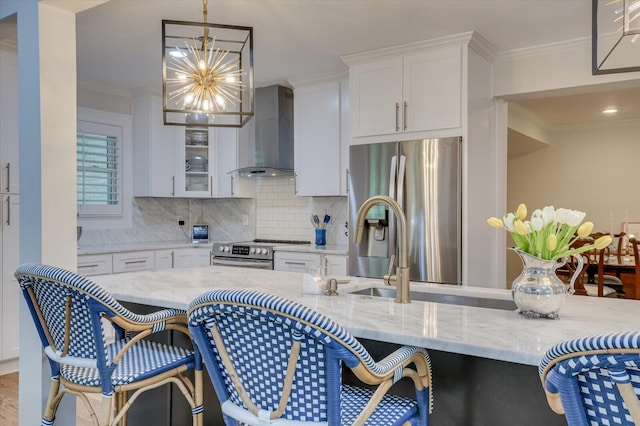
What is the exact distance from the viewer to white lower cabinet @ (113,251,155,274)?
4348mm

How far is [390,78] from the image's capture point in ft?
12.7

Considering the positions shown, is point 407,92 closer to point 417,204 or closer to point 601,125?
point 417,204

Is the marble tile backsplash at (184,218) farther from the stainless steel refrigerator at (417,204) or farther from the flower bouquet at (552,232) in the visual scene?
the flower bouquet at (552,232)

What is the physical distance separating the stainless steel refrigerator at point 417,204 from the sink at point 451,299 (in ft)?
4.72

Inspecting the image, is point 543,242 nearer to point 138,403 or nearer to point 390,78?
point 138,403

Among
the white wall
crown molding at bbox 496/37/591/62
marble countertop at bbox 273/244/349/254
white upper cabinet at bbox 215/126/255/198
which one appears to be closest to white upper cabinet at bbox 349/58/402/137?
crown molding at bbox 496/37/591/62

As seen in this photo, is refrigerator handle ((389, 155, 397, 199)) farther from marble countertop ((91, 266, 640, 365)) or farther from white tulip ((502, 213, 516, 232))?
white tulip ((502, 213, 516, 232))

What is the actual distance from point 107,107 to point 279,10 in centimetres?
259

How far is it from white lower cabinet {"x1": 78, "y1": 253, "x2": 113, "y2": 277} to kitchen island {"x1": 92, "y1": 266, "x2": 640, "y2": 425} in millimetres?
2516

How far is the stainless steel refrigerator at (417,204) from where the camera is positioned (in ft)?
11.7

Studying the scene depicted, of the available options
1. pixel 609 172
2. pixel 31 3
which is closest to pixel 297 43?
pixel 31 3

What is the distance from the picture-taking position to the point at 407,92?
12.5 feet

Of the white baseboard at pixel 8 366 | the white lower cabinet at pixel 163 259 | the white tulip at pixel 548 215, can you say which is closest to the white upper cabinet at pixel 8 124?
the white baseboard at pixel 8 366

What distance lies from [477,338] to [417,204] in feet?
8.00
